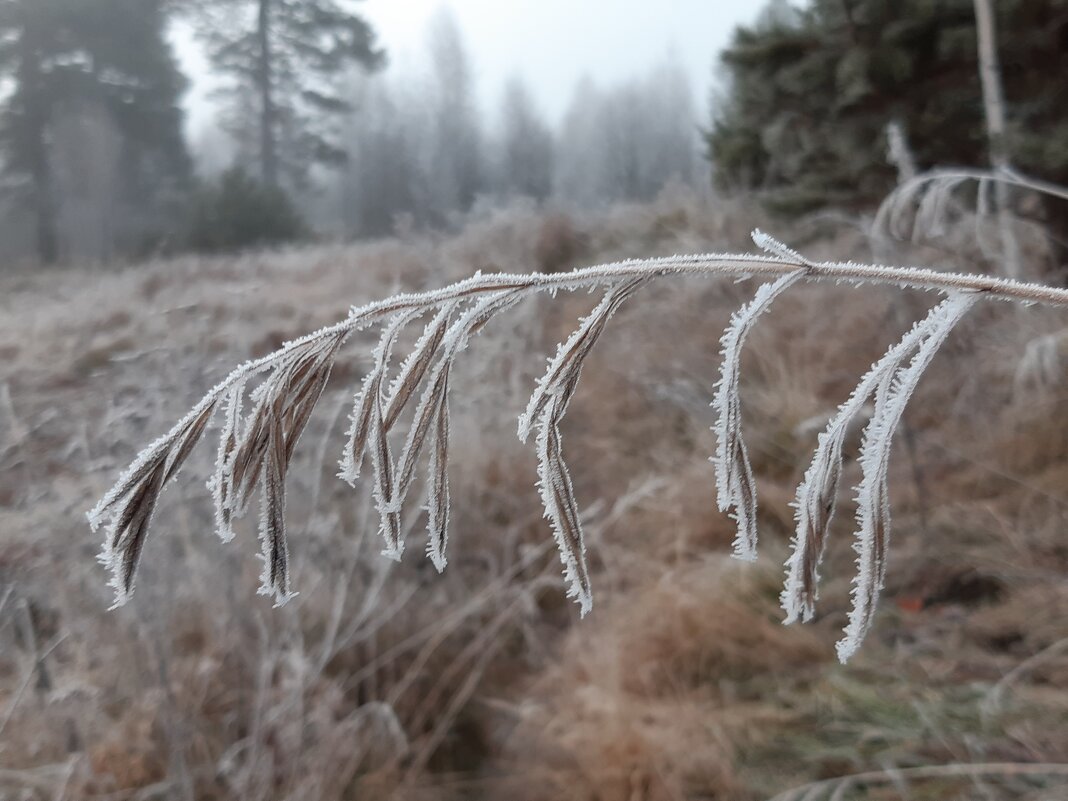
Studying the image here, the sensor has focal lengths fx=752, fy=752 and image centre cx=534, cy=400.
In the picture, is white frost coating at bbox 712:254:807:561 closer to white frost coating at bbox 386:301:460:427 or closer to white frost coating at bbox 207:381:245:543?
white frost coating at bbox 386:301:460:427

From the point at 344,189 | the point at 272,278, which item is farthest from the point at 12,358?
the point at 344,189

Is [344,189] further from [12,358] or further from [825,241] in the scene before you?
[825,241]

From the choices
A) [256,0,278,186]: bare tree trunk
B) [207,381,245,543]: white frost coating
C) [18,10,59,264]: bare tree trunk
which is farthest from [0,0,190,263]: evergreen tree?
[207,381,245,543]: white frost coating

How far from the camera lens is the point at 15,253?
37.5 ft

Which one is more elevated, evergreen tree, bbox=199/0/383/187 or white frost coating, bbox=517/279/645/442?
evergreen tree, bbox=199/0/383/187

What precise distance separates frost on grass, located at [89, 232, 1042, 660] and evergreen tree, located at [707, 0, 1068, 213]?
11.3 ft

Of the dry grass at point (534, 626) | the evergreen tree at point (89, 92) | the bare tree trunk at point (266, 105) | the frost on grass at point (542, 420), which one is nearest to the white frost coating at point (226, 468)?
the frost on grass at point (542, 420)

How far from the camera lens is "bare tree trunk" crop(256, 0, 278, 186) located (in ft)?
44.6

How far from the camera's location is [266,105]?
14141 millimetres

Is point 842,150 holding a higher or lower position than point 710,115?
lower

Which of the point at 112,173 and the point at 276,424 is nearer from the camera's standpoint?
the point at 276,424

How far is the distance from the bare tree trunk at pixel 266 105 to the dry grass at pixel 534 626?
12764 millimetres

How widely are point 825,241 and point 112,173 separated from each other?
1215cm

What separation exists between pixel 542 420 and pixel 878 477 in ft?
0.63
